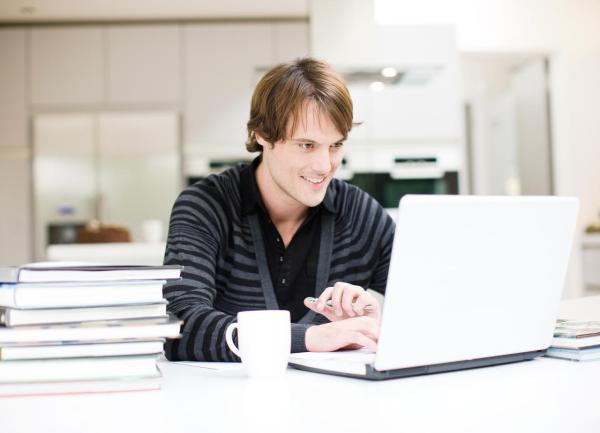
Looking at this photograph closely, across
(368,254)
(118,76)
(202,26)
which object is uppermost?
(202,26)

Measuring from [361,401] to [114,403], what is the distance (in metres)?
0.29

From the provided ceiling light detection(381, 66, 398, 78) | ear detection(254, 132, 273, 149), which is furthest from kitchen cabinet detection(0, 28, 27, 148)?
ear detection(254, 132, 273, 149)

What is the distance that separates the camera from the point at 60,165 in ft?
16.2

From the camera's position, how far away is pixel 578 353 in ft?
3.89

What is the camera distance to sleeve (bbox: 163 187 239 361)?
4.16ft

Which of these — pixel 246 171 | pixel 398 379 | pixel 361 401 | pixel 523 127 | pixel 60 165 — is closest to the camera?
pixel 361 401

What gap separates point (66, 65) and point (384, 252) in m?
3.75

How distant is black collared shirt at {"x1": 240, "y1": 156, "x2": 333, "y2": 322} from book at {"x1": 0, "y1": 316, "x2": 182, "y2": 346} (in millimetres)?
738

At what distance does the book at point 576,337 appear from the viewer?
1.20m

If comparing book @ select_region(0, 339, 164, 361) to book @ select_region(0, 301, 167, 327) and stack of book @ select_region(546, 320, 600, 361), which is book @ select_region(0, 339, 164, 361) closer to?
book @ select_region(0, 301, 167, 327)

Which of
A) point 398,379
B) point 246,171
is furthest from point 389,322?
point 246,171

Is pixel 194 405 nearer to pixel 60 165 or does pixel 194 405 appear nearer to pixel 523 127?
pixel 60 165

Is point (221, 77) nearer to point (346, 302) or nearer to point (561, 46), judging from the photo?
point (561, 46)

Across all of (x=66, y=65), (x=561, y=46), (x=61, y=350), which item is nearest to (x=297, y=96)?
(x=61, y=350)
